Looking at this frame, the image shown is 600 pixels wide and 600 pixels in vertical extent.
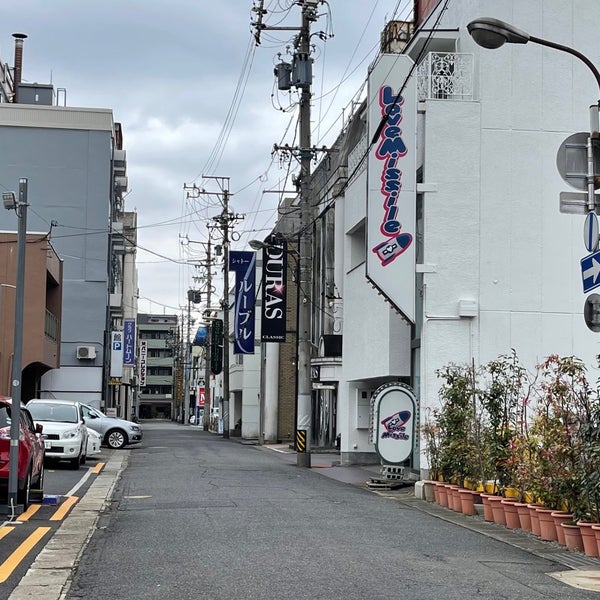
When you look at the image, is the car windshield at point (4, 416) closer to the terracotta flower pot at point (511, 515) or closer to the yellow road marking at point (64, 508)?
the yellow road marking at point (64, 508)

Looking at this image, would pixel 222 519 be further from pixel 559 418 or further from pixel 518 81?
pixel 518 81

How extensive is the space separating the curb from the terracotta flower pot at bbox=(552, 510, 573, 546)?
572 centimetres

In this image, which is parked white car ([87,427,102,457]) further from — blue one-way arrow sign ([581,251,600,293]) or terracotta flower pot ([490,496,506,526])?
blue one-way arrow sign ([581,251,600,293])

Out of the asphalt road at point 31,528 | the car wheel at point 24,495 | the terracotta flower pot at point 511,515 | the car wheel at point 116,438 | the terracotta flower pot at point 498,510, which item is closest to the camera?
the asphalt road at point 31,528

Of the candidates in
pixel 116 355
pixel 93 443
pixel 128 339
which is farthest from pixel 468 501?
pixel 128 339

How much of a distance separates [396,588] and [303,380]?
19625mm

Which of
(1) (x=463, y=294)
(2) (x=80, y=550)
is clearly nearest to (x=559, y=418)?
(2) (x=80, y=550)

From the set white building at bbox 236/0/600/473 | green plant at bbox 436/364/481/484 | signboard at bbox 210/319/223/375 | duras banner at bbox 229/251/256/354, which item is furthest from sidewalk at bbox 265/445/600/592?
signboard at bbox 210/319/223/375

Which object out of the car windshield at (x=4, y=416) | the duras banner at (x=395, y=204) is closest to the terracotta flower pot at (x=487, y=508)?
the duras banner at (x=395, y=204)

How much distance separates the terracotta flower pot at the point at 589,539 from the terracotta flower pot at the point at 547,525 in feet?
3.29

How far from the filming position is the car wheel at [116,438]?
1374 inches

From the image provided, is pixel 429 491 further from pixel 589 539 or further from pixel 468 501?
pixel 589 539

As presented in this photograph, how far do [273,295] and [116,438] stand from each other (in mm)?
7570

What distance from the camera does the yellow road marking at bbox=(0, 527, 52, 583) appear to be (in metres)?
9.37
